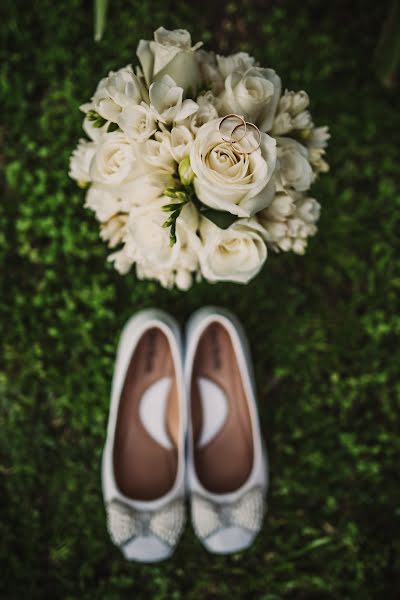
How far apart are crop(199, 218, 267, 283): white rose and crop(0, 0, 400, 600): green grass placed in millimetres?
851

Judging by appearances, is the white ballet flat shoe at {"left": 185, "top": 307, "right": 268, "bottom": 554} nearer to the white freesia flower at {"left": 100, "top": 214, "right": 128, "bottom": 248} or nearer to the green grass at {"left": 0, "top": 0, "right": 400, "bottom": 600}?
the green grass at {"left": 0, "top": 0, "right": 400, "bottom": 600}

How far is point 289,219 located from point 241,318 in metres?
0.86

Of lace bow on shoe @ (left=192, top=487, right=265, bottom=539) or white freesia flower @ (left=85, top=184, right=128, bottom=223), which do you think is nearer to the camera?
white freesia flower @ (left=85, top=184, right=128, bottom=223)

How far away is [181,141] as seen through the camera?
0.69 m

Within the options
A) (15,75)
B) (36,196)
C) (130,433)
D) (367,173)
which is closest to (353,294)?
(367,173)

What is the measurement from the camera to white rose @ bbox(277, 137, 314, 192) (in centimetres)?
75

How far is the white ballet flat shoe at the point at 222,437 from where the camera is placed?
4.78ft

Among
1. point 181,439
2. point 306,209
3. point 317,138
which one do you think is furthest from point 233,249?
point 181,439

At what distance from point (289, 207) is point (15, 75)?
1.31m

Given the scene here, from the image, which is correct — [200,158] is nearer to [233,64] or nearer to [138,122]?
[138,122]

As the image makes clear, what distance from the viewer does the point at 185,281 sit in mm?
869

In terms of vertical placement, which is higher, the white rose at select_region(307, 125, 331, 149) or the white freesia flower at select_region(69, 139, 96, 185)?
the white rose at select_region(307, 125, 331, 149)

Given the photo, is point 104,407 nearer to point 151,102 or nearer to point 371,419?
point 371,419

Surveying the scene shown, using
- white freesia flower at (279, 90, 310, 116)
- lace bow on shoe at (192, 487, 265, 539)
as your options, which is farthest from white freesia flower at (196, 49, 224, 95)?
lace bow on shoe at (192, 487, 265, 539)
